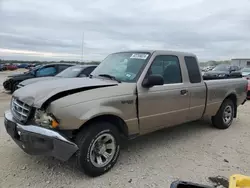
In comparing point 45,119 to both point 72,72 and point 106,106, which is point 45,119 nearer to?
point 106,106

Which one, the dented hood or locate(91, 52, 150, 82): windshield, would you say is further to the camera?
locate(91, 52, 150, 82): windshield

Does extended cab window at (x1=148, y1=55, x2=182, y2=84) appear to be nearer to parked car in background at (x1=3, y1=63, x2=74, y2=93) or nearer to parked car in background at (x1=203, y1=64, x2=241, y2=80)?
parked car in background at (x1=203, y1=64, x2=241, y2=80)

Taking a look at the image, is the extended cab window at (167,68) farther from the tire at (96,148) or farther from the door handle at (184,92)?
the tire at (96,148)

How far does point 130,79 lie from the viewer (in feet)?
13.4

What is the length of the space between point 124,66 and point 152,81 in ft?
2.38

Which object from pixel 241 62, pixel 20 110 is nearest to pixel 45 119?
pixel 20 110

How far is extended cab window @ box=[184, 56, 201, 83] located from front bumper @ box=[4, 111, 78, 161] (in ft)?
9.60

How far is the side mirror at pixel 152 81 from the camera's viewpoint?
12.9 ft

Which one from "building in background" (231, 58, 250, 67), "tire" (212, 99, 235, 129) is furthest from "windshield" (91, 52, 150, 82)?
"building in background" (231, 58, 250, 67)

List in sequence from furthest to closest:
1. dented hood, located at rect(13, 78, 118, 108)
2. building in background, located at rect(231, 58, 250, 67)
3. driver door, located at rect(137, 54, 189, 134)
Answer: building in background, located at rect(231, 58, 250, 67) → driver door, located at rect(137, 54, 189, 134) → dented hood, located at rect(13, 78, 118, 108)

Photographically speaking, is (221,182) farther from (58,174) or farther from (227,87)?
(227,87)

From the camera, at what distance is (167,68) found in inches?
183

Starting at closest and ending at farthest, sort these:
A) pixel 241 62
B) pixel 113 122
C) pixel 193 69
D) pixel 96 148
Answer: pixel 96 148 < pixel 113 122 < pixel 193 69 < pixel 241 62

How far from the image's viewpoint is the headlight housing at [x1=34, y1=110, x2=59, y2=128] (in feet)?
10.4
